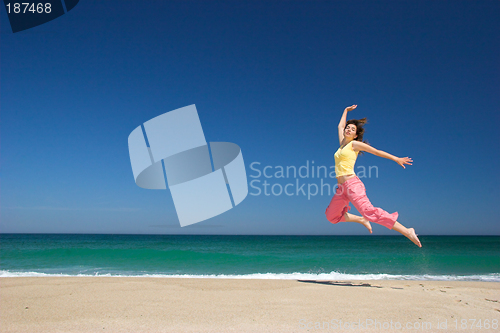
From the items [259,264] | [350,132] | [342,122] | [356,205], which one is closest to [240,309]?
[356,205]

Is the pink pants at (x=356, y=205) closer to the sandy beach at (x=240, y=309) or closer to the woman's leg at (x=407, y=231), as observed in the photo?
the woman's leg at (x=407, y=231)

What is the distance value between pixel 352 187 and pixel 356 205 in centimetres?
26

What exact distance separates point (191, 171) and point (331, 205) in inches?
193

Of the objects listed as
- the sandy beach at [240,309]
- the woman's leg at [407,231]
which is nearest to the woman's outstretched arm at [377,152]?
the woman's leg at [407,231]

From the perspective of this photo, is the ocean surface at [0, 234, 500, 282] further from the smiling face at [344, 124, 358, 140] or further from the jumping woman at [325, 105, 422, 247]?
the smiling face at [344, 124, 358, 140]

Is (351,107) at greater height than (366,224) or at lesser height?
greater

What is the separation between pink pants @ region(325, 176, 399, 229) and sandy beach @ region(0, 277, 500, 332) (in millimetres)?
1257

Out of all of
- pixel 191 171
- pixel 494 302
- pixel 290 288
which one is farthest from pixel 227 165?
pixel 494 302

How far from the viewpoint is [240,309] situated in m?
4.20

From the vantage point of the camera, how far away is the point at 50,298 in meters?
4.91

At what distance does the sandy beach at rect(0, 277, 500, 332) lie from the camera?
354 cm

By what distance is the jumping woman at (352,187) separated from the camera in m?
4.09

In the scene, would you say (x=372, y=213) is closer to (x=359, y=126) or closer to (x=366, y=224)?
(x=366, y=224)

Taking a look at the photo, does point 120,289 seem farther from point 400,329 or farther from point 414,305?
point 414,305
